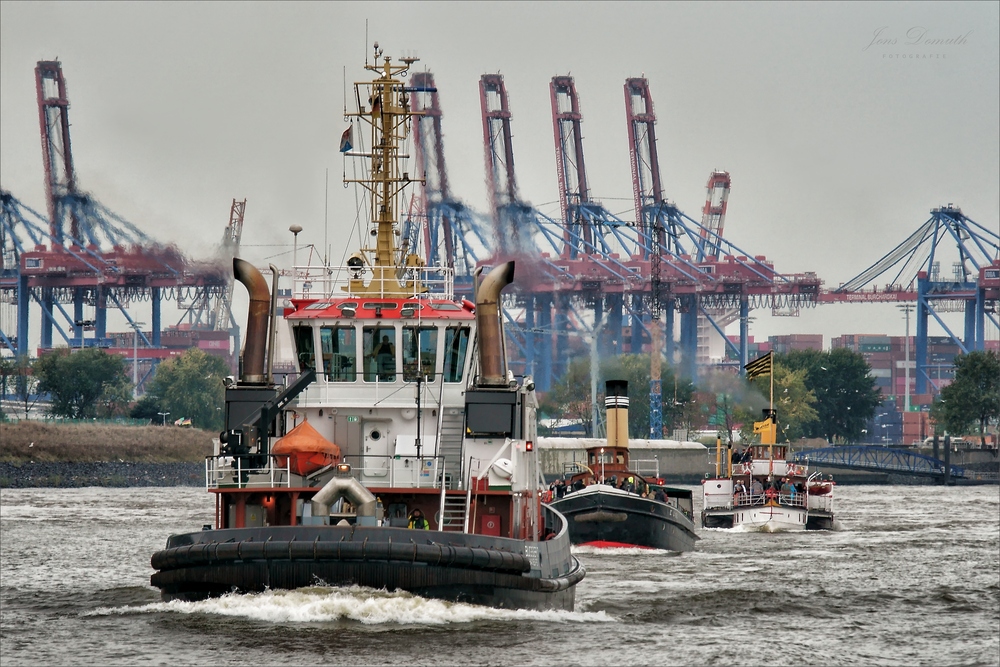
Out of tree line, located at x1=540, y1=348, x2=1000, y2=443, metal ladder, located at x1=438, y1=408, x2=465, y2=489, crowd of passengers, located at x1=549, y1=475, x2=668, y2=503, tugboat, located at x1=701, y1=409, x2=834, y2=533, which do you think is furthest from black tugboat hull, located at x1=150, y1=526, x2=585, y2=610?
tree line, located at x1=540, y1=348, x2=1000, y2=443

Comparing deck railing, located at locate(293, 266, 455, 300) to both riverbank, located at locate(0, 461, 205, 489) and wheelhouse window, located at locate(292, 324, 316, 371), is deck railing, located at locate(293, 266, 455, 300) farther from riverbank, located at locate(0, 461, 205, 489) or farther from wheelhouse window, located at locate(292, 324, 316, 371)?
riverbank, located at locate(0, 461, 205, 489)

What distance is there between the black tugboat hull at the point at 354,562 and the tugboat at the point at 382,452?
0.09 ft

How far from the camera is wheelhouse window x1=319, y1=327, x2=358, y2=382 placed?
31.4 meters

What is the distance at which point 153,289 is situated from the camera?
545ft

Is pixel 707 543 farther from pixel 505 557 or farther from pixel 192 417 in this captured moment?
pixel 192 417

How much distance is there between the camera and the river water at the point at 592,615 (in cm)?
→ 2650

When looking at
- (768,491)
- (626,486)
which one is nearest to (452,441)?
(626,486)

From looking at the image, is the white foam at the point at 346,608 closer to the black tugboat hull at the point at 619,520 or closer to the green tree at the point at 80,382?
the black tugboat hull at the point at 619,520

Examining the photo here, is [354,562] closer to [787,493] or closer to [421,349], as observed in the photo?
[421,349]

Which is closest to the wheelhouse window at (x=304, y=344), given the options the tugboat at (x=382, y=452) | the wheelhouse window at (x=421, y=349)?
the tugboat at (x=382, y=452)

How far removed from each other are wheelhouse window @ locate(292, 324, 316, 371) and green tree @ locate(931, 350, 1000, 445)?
12543cm

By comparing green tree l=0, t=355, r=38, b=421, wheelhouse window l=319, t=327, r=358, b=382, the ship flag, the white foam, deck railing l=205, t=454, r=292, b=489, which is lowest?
the white foam

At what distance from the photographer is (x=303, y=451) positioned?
28688 mm

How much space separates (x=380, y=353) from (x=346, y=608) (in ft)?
21.2
